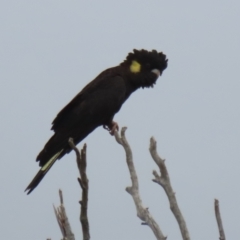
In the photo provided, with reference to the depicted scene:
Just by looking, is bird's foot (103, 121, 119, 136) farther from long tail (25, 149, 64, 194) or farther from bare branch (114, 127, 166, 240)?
bare branch (114, 127, 166, 240)

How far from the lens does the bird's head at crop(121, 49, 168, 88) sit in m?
9.16

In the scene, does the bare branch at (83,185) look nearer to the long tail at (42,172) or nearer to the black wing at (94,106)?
the long tail at (42,172)

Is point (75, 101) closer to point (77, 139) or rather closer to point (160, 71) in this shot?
point (77, 139)

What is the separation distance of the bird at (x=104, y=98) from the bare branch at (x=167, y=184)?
11.7ft

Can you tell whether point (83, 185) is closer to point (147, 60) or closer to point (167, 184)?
point (167, 184)

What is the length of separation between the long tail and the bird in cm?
16

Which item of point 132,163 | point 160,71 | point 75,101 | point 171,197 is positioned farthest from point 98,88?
point 171,197

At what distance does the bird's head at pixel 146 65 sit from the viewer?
9.16 m

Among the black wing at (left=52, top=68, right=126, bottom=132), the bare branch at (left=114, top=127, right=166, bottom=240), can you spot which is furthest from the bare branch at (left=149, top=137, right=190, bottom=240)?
the black wing at (left=52, top=68, right=126, bottom=132)

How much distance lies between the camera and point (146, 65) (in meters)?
9.25

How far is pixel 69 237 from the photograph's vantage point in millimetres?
3865

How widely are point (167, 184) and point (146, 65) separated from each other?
5.34 meters

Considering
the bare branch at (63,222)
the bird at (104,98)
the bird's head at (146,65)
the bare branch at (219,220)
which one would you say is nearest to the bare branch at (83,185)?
the bare branch at (63,222)

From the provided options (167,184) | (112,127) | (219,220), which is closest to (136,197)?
(167,184)
